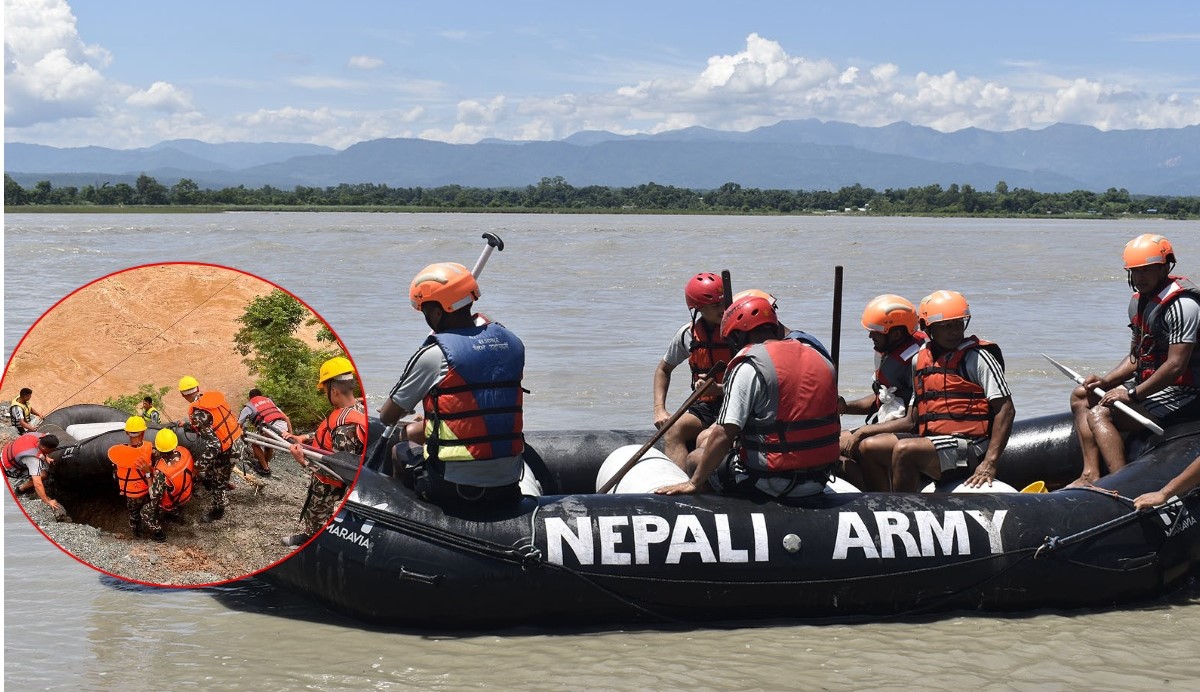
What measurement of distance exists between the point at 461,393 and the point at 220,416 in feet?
4.43

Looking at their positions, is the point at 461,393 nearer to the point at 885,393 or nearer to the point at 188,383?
the point at 188,383

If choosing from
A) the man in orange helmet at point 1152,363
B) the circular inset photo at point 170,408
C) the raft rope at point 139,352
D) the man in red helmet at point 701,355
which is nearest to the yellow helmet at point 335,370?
the circular inset photo at point 170,408

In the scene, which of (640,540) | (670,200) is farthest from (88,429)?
(670,200)

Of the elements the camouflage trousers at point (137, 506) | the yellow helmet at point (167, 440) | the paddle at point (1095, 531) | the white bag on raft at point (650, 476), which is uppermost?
the yellow helmet at point (167, 440)

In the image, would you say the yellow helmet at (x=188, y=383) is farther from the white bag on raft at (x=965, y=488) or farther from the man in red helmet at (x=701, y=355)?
the white bag on raft at (x=965, y=488)

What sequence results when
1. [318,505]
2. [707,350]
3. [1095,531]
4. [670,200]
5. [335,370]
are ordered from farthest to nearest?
1. [670,200]
2. [707,350]
3. [1095,531]
4. [318,505]
5. [335,370]

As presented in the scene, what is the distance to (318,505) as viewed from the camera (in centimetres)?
477

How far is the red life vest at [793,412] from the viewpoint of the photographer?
529 centimetres

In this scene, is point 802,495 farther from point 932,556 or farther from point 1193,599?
point 1193,599

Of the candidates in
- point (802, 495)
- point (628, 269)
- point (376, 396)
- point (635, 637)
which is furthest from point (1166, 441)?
point (628, 269)

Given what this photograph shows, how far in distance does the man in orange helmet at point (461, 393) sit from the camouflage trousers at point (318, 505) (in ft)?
1.10

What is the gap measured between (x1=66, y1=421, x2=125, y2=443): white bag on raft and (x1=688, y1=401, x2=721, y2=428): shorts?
3.56m

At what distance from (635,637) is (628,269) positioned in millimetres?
23448

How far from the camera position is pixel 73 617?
18.6 feet
